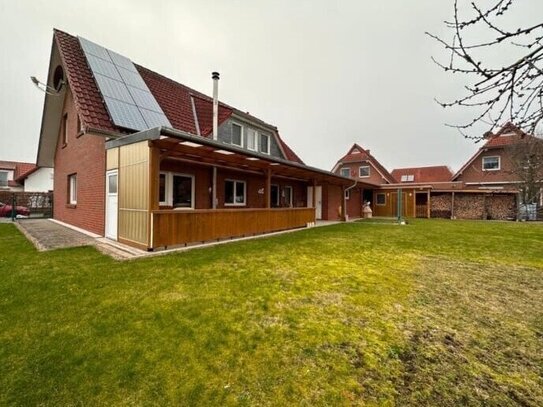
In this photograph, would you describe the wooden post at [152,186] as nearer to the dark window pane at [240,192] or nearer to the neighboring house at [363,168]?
the dark window pane at [240,192]

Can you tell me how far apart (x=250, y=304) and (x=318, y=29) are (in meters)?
8.76

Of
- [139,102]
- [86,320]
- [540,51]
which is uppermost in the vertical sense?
[139,102]

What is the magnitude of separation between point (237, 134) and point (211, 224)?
673 centimetres

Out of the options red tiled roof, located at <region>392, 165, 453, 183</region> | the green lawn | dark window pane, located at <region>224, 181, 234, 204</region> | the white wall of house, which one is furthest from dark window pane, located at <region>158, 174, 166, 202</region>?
red tiled roof, located at <region>392, 165, 453, 183</region>

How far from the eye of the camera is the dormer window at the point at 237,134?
13426 mm

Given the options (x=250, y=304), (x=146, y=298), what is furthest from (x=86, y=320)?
(x=250, y=304)

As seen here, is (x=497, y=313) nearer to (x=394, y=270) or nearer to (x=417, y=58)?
(x=394, y=270)

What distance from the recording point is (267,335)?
2.92 m

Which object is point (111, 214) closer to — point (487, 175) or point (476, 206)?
point (476, 206)

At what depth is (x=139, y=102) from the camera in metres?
10.2

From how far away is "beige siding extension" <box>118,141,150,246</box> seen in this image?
6.71m

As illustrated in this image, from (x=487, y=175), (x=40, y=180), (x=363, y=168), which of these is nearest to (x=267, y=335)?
(x=487, y=175)

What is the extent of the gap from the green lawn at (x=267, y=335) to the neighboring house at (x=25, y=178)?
23992 millimetres

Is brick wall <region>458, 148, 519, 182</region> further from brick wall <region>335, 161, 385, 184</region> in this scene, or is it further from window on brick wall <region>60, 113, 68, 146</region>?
window on brick wall <region>60, 113, 68, 146</region>
